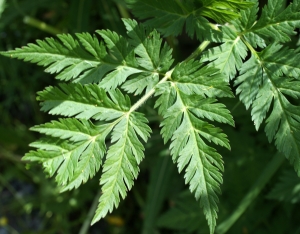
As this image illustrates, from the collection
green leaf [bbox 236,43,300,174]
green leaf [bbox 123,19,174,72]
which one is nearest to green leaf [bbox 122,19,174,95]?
green leaf [bbox 123,19,174,72]

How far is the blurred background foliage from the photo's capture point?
1888mm

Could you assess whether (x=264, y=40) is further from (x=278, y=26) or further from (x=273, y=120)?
(x=273, y=120)

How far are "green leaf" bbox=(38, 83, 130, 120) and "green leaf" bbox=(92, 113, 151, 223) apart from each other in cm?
5

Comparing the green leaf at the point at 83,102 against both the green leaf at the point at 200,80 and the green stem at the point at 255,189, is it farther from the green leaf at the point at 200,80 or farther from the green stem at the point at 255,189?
the green stem at the point at 255,189

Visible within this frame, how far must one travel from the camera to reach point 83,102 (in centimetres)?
119

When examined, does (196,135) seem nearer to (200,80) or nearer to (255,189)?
(200,80)

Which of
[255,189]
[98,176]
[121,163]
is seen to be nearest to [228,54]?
[121,163]

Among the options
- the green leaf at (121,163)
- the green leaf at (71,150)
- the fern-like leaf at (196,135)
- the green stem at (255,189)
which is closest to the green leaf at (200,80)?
the fern-like leaf at (196,135)

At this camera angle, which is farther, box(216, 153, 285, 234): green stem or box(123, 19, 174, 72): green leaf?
box(216, 153, 285, 234): green stem

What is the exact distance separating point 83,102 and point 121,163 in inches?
8.5

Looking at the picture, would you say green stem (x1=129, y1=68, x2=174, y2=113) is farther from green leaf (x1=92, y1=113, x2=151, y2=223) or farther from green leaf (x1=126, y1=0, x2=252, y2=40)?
green leaf (x1=126, y1=0, x2=252, y2=40)

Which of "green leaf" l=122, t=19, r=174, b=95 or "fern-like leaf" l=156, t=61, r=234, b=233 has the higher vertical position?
"green leaf" l=122, t=19, r=174, b=95

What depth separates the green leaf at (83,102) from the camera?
1174mm

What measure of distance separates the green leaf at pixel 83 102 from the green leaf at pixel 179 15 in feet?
0.81
